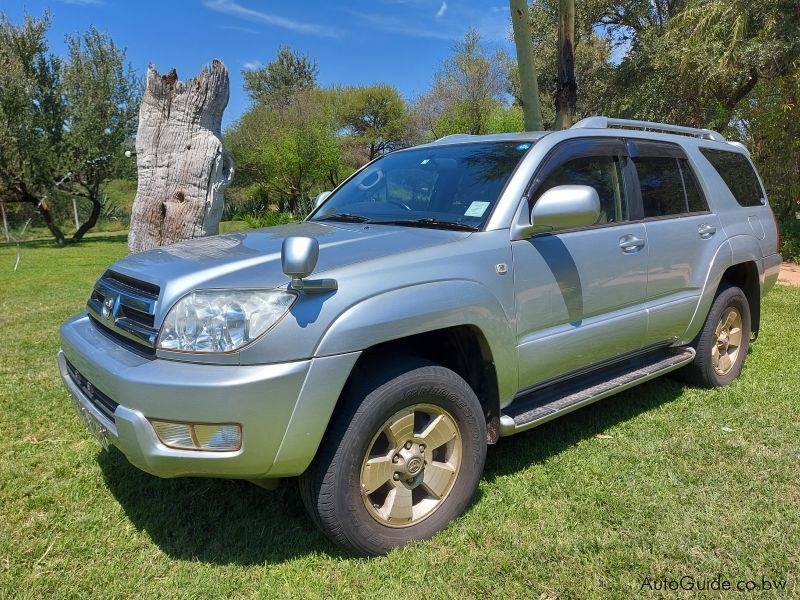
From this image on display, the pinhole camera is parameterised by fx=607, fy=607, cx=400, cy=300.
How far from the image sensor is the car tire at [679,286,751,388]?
174 inches

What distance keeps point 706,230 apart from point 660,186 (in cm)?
52

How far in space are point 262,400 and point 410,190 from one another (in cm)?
179

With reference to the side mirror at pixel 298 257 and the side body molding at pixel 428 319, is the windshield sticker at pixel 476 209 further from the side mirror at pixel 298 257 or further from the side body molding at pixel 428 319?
the side mirror at pixel 298 257

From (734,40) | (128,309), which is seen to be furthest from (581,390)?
(734,40)

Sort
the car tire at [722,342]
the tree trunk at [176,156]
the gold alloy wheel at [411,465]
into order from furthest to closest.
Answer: the tree trunk at [176,156] < the car tire at [722,342] < the gold alloy wheel at [411,465]

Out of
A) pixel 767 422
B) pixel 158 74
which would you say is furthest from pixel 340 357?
pixel 158 74

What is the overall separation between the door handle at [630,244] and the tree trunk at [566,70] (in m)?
5.89

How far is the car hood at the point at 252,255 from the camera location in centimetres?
239

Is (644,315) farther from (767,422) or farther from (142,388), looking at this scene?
(142,388)

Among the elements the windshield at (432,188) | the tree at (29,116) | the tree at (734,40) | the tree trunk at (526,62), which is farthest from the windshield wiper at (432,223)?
the tree at (29,116)

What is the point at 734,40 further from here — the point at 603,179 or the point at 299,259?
the point at 299,259

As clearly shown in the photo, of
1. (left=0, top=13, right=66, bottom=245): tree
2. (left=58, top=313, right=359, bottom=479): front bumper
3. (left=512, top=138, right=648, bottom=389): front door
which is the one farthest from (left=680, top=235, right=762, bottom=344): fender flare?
(left=0, top=13, right=66, bottom=245): tree

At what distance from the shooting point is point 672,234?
3910 mm

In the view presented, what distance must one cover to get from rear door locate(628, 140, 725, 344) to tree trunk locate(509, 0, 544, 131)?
442 cm
